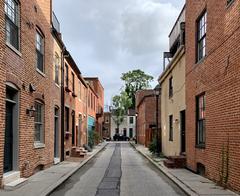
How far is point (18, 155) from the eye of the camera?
14125mm

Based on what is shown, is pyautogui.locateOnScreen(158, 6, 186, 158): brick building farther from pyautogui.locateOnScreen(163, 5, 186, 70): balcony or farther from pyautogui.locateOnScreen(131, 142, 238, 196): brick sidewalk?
pyautogui.locateOnScreen(131, 142, 238, 196): brick sidewalk

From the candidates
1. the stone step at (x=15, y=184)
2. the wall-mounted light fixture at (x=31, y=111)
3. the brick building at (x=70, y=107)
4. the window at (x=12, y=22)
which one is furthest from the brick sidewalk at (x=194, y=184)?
the brick building at (x=70, y=107)

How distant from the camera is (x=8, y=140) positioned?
1383 centimetres

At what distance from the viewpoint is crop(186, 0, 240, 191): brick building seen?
1215 centimetres

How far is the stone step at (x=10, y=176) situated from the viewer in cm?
1272

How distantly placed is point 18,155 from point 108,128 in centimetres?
8820

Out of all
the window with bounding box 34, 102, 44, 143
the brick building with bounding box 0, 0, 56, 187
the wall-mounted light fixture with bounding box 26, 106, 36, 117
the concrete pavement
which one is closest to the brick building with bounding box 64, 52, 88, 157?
the brick building with bounding box 0, 0, 56, 187

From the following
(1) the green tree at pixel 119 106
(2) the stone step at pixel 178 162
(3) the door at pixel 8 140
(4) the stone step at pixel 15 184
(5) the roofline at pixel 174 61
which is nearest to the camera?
(4) the stone step at pixel 15 184

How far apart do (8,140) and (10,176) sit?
1.15 meters

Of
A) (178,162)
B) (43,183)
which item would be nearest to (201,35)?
(178,162)

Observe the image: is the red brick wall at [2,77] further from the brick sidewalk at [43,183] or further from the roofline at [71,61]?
the roofline at [71,61]

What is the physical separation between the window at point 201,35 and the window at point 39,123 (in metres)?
6.31

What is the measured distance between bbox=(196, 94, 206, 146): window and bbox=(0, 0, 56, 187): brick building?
585cm

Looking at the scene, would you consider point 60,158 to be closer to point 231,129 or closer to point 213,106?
point 213,106
